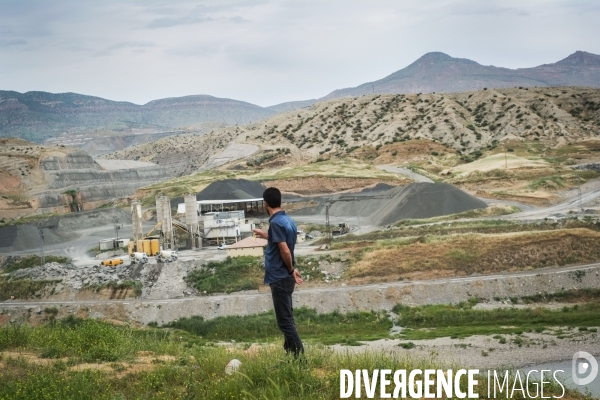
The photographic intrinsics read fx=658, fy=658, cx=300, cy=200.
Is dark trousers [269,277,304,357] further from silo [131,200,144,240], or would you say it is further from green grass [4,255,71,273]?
green grass [4,255,71,273]

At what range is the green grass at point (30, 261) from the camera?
52241 mm

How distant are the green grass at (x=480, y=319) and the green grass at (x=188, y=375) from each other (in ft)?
69.5

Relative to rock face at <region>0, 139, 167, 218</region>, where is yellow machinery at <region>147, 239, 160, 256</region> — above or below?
below

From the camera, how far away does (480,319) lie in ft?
109

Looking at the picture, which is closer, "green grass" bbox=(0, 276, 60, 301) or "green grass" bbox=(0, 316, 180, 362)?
"green grass" bbox=(0, 316, 180, 362)

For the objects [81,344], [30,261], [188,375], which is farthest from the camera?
[30,261]

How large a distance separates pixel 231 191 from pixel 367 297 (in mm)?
37824

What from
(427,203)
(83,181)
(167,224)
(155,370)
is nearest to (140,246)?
(167,224)

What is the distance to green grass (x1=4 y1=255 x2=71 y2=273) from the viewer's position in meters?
52.2

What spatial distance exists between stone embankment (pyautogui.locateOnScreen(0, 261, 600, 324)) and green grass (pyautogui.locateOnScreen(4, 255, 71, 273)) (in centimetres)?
1292

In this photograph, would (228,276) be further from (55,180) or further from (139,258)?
(55,180)

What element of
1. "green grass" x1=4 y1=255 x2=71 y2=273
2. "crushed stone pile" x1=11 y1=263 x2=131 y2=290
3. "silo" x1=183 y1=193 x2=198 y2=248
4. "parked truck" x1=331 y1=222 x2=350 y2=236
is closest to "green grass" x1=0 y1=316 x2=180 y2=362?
"crushed stone pile" x1=11 y1=263 x2=131 y2=290

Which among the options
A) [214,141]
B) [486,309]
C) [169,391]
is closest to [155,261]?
[486,309]

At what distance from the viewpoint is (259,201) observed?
235 feet
